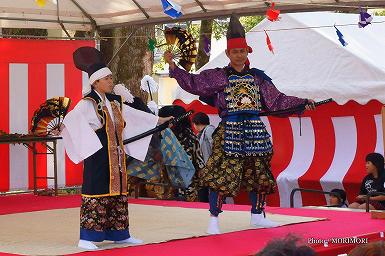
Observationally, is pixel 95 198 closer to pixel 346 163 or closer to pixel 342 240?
pixel 342 240

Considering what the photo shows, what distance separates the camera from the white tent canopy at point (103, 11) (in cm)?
826

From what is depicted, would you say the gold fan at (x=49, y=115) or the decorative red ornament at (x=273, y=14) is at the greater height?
the decorative red ornament at (x=273, y=14)

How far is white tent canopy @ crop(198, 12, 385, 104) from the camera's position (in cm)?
919

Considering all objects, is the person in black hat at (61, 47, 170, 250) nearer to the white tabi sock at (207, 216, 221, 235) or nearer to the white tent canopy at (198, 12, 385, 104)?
the white tabi sock at (207, 216, 221, 235)

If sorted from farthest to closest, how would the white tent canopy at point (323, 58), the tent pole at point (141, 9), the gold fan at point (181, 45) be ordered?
the white tent canopy at point (323, 58) < the tent pole at point (141, 9) < the gold fan at point (181, 45)

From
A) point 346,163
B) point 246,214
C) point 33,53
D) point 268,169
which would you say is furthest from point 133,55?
point 268,169

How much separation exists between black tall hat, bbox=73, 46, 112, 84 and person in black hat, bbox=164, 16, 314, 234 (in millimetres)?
596

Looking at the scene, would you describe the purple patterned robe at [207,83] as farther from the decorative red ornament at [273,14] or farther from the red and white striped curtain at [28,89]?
the red and white striped curtain at [28,89]

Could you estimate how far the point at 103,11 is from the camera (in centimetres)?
932

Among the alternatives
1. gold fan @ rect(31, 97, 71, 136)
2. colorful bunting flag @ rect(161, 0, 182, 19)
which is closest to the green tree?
gold fan @ rect(31, 97, 71, 136)

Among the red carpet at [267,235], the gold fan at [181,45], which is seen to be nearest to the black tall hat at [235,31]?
the gold fan at [181,45]

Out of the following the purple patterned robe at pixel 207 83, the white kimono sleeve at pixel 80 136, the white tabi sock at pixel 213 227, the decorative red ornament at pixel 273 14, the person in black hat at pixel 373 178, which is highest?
the decorative red ornament at pixel 273 14

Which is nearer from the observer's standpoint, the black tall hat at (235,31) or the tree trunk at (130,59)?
the black tall hat at (235,31)

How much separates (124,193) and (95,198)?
8.2 inches
